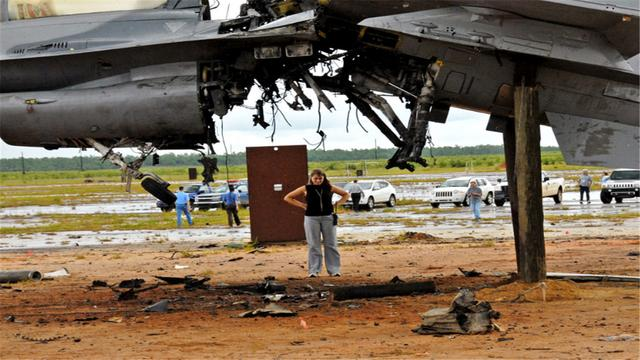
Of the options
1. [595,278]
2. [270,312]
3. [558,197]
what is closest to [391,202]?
[558,197]

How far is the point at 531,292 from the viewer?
14211mm

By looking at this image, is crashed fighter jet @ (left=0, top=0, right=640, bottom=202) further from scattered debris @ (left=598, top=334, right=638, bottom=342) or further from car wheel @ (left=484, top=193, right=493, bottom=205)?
car wheel @ (left=484, top=193, right=493, bottom=205)

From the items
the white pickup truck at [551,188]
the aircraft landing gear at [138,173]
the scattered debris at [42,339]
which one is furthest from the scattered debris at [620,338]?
the white pickup truck at [551,188]

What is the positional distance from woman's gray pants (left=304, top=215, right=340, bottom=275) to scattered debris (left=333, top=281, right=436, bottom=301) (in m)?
2.82

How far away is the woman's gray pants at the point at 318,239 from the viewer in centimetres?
1797

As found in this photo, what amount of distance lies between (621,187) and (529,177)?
36193 millimetres

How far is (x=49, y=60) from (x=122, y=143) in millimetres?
1663

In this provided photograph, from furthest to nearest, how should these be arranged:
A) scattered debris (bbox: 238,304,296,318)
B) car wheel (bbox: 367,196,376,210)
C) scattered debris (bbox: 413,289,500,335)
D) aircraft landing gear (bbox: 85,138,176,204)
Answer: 1. car wheel (bbox: 367,196,376,210)
2. aircraft landing gear (bbox: 85,138,176,204)
3. scattered debris (bbox: 238,304,296,318)
4. scattered debris (bbox: 413,289,500,335)

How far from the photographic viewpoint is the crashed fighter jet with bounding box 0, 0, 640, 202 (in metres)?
14.8

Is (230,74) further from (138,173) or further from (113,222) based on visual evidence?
(113,222)

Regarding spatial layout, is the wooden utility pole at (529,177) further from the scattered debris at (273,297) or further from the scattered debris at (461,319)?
the scattered debris at (273,297)

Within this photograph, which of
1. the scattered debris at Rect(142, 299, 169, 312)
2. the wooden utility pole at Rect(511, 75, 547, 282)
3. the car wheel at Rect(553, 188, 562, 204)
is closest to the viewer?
the scattered debris at Rect(142, 299, 169, 312)

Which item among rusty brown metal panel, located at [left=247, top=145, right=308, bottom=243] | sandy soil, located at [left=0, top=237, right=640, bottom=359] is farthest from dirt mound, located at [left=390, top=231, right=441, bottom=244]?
sandy soil, located at [left=0, top=237, right=640, bottom=359]

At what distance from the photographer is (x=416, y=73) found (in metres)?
15.3
